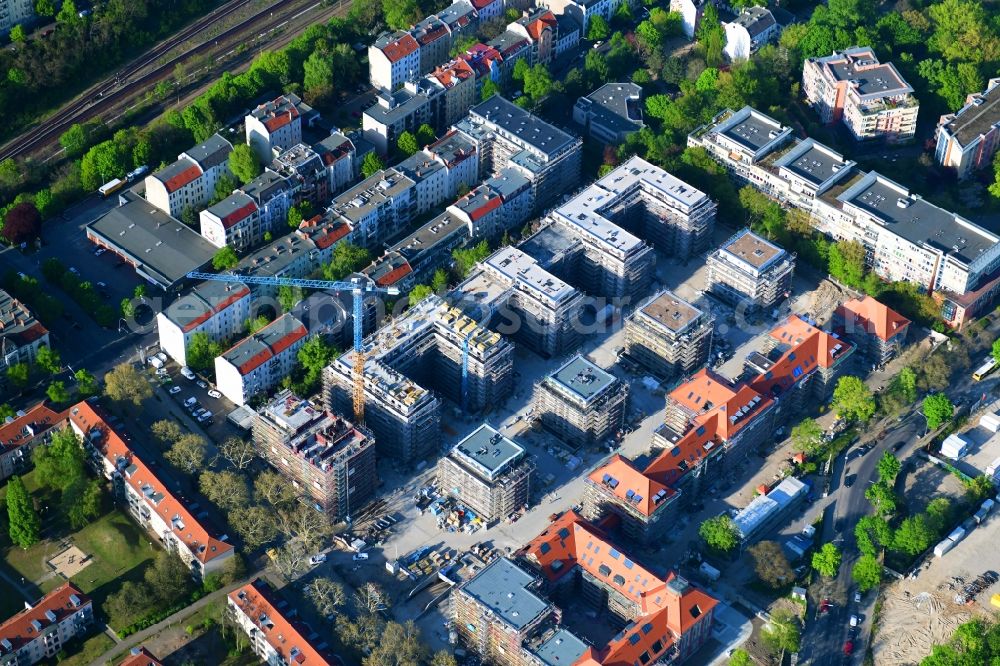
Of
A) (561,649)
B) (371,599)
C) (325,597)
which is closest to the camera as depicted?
(561,649)

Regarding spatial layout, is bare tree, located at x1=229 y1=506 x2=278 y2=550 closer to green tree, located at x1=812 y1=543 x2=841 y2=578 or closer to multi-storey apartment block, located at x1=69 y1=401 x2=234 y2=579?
multi-storey apartment block, located at x1=69 y1=401 x2=234 y2=579

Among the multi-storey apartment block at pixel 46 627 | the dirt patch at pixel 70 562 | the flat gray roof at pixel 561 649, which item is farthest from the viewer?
the dirt patch at pixel 70 562

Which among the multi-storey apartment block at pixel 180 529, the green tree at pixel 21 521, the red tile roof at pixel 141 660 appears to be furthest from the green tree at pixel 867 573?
the green tree at pixel 21 521

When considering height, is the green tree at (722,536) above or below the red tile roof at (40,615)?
below

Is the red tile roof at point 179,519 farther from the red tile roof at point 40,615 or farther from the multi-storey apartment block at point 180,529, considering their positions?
the red tile roof at point 40,615

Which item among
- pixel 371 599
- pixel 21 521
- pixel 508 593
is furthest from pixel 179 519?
pixel 508 593

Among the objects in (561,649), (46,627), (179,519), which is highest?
(179,519)

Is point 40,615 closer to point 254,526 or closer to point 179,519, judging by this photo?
point 179,519

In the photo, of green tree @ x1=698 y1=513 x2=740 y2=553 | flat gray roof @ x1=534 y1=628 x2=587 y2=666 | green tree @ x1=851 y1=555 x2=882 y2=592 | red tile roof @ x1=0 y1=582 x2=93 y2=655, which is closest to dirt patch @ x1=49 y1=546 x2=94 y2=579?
red tile roof @ x1=0 y1=582 x2=93 y2=655
